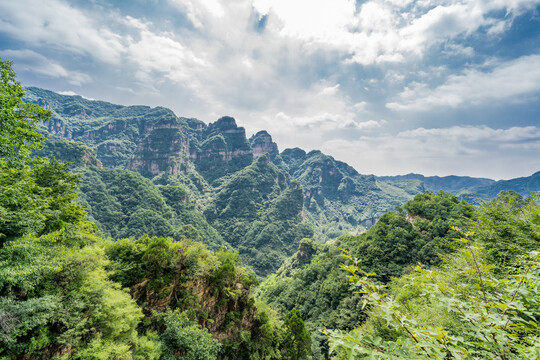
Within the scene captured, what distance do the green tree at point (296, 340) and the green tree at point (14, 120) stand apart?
2253 cm

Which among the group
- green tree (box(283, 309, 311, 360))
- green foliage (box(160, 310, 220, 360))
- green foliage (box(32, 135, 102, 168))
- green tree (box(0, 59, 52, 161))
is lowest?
green tree (box(283, 309, 311, 360))

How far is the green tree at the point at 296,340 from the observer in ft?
62.2

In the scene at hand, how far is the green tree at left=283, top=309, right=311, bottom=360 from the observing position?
1897 cm

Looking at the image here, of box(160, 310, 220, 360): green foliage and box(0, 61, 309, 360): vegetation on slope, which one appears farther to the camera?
box(160, 310, 220, 360): green foliage

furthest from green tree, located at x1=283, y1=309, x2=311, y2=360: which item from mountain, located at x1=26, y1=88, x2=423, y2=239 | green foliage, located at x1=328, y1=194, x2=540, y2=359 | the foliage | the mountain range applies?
mountain, located at x1=26, y1=88, x2=423, y2=239

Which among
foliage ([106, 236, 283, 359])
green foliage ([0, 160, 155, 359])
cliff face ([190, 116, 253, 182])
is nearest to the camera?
green foliage ([0, 160, 155, 359])

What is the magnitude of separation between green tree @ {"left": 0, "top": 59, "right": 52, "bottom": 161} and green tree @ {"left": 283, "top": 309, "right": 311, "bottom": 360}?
22.5 metres

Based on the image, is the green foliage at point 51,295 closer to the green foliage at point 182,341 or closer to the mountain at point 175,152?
the green foliage at point 182,341

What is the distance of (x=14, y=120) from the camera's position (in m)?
9.41

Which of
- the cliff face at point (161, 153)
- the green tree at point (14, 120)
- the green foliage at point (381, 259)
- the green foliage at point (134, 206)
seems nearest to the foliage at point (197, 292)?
the green tree at point (14, 120)

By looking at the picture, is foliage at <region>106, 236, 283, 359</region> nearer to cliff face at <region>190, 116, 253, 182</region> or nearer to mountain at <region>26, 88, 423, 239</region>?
mountain at <region>26, 88, 423, 239</region>

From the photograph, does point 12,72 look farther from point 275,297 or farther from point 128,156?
point 128,156

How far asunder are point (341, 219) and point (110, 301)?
183625 millimetres

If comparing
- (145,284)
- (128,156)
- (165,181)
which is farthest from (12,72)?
(128,156)
